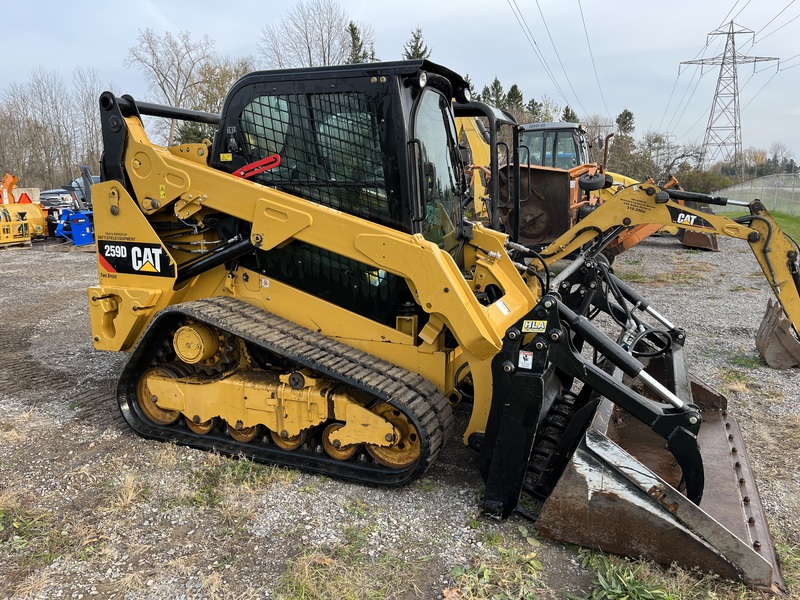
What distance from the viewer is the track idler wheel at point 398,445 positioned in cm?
352

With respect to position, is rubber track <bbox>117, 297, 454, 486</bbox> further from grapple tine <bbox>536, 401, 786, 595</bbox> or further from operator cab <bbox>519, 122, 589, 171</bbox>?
operator cab <bbox>519, 122, 589, 171</bbox>

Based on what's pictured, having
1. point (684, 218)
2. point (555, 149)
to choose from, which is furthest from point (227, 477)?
point (555, 149)

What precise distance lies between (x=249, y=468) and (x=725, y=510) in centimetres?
276

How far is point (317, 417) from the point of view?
365 cm

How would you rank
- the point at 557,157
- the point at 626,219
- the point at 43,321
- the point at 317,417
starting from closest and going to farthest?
the point at 317,417, the point at 626,219, the point at 43,321, the point at 557,157

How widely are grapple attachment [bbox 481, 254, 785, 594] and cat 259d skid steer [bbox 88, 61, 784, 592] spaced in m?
0.01

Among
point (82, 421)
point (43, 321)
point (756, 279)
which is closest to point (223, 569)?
point (82, 421)

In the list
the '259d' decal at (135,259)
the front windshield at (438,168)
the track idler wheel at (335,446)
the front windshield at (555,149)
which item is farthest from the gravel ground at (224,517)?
the front windshield at (555,149)

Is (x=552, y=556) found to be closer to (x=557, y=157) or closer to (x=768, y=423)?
(x=768, y=423)

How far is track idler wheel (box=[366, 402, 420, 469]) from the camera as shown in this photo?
3523mm

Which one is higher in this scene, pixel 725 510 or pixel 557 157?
pixel 557 157

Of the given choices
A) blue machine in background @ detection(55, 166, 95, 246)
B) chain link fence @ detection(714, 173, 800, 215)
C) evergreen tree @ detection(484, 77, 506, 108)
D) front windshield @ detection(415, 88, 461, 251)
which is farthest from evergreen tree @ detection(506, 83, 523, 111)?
front windshield @ detection(415, 88, 461, 251)

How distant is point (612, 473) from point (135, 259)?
11.3 ft

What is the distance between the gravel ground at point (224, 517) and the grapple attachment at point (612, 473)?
236mm
